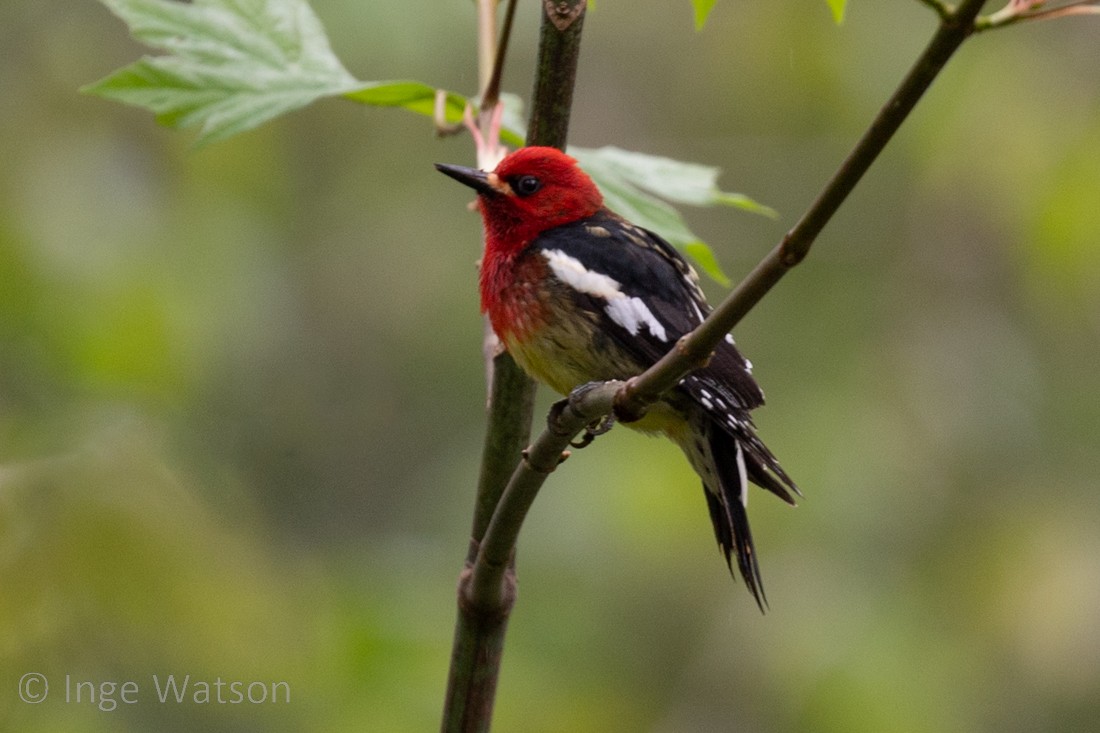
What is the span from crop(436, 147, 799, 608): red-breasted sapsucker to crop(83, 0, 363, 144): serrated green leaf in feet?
1.20

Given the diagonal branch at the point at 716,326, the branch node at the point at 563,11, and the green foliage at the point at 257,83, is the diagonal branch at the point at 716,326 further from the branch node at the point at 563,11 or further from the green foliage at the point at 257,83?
the green foliage at the point at 257,83

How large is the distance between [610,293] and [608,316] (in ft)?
0.21

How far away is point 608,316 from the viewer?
9.23ft

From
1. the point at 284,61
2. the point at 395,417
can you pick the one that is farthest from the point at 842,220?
the point at 284,61

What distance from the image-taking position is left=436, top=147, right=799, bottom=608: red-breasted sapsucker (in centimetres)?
266

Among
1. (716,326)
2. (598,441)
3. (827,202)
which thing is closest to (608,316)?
(716,326)

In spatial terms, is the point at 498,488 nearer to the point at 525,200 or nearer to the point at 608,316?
the point at 608,316

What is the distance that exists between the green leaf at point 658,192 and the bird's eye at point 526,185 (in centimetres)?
34

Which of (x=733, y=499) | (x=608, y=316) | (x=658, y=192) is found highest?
(x=658, y=192)

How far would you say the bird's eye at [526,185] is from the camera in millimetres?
3035

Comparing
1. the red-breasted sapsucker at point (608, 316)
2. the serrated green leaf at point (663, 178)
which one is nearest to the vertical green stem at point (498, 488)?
the red-breasted sapsucker at point (608, 316)

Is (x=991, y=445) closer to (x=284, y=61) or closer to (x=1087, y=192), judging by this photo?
(x=1087, y=192)

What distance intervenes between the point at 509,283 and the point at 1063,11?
1.71 m

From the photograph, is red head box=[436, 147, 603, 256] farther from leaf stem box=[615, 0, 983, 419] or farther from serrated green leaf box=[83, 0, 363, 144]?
leaf stem box=[615, 0, 983, 419]
